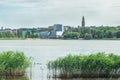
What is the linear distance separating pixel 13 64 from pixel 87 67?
295 inches

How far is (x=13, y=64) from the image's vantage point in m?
42.5

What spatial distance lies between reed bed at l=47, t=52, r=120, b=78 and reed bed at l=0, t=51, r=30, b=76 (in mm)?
3297

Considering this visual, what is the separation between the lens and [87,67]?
4244cm

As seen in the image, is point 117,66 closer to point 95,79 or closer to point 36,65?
point 95,79

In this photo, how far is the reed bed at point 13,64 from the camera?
139ft

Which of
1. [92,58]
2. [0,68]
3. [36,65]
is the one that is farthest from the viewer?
[36,65]

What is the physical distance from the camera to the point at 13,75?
42.6m

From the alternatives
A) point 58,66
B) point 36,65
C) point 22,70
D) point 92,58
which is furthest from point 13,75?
point 36,65

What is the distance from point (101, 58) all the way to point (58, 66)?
4500 mm

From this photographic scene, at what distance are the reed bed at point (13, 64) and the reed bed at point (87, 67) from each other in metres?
3.30

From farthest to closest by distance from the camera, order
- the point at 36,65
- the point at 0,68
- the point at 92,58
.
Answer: the point at 36,65, the point at 92,58, the point at 0,68

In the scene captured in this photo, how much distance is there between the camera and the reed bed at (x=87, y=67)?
4225 centimetres

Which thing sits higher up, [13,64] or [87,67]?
[13,64]

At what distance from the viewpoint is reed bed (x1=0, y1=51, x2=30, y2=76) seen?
42.2 meters
